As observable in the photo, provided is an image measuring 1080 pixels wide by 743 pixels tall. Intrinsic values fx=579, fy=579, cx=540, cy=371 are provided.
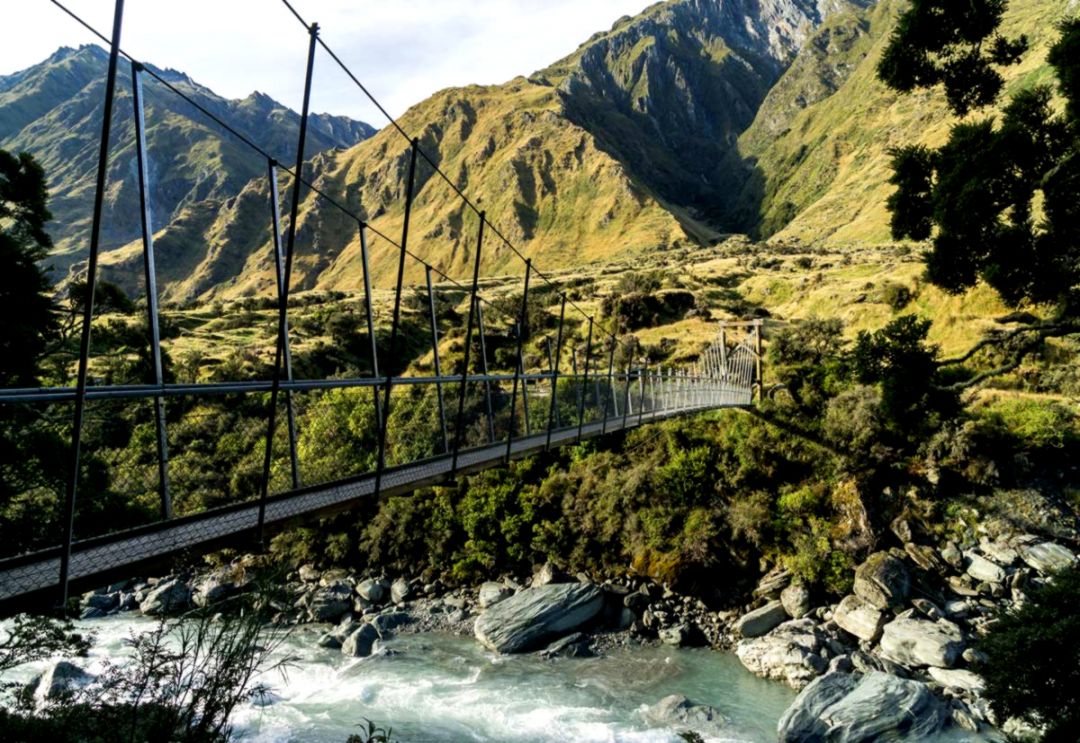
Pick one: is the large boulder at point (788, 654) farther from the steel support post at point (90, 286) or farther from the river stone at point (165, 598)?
the river stone at point (165, 598)

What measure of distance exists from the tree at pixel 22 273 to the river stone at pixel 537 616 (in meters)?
8.56

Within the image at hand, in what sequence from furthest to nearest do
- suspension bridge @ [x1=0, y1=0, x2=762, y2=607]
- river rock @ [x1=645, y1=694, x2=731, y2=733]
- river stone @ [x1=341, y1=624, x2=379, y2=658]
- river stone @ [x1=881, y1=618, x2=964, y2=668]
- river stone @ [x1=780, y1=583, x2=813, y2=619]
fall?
river stone @ [x1=341, y1=624, x2=379, y2=658] < river stone @ [x1=780, y1=583, x2=813, y2=619] < river stone @ [x1=881, y1=618, x2=964, y2=668] < river rock @ [x1=645, y1=694, x2=731, y2=733] < suspension bridge @ [x1=0, y1=0, x2=762, y2=607]

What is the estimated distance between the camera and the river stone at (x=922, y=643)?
891 cm

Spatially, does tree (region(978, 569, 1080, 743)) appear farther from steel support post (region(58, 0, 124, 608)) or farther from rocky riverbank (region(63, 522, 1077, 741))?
steel support post (region(58, 0, 124, 608))

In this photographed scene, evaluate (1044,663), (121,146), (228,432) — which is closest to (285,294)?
(228,432)

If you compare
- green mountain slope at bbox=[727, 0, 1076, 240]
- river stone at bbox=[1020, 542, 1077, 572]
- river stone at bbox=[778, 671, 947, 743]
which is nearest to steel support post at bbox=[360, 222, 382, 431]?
river stone at bbox=[778, 671, 947, 743]

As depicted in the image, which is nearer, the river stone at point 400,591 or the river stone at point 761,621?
the river stone at point 761,621

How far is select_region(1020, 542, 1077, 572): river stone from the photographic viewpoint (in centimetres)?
1015

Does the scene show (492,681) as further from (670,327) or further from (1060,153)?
(670,327)

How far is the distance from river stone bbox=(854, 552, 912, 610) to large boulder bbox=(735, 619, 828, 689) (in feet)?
3.85

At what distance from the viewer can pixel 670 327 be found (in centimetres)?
2498

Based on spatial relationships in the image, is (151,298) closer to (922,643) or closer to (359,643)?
(359,643)

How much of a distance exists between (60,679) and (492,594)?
7.53m

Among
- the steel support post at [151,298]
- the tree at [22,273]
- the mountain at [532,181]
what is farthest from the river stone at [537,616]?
the mountain at [532,181]
